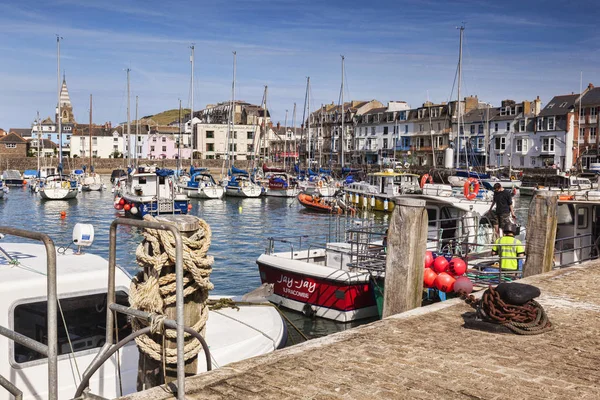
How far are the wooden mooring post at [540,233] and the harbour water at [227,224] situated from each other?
5.62 metres

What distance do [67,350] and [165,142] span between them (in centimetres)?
12372

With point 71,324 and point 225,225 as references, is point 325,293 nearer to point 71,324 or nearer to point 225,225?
point 71,324

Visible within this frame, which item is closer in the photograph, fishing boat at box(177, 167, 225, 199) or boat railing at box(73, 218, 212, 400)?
boat railing at box(73, 218, 212, 400)

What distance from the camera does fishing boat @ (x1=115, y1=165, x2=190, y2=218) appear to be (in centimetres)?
4184

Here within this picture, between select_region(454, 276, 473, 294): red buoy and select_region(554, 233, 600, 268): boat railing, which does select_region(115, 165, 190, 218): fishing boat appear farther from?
select_region(454, 276, 473, 294): red buoy

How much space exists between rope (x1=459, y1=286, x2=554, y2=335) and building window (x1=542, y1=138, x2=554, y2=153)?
86277 millimetres

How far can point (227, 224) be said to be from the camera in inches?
1678

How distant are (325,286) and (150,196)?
2902 cm

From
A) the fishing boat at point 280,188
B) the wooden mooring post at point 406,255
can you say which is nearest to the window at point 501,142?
the fishing boat at point 280,188

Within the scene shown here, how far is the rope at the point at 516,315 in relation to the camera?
28.2 ft

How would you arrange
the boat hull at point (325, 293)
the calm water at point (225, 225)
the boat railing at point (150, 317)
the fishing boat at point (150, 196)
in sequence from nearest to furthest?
the boat railing at point (150, 317) → the boat hull at point (325, 293) → the calm water at point (225, 225) → the fishing boat at point (150, 196)

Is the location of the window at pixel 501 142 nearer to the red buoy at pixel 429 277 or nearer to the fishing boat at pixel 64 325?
the red buoy at pixel 429 277

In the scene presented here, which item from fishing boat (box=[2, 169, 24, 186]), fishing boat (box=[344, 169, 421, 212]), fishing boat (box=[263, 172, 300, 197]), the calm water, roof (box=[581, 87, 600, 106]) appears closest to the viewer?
the calm water

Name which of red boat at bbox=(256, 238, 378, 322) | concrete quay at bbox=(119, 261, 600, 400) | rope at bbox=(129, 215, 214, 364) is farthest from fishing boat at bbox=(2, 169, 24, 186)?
rope at bbox=(129, 215, 214, 364)
